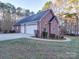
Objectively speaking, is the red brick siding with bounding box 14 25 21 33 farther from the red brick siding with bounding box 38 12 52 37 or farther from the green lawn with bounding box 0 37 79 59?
the green lawn with bounding box 0 37 79 59

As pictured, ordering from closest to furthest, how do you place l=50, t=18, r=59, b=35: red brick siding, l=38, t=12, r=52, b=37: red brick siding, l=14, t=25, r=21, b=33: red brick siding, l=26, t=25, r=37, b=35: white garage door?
l=38, t=12, r=52, b=37: red brick siding < l=50, t=18, r=59, b=35: red brick siding < l=26, t=25, r=37, b=35: white garage door < l=14, t=25, r=21, b=33: red brick siding

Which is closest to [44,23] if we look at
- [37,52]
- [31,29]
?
[31,29]

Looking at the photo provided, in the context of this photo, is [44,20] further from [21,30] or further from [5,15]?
[5,15]

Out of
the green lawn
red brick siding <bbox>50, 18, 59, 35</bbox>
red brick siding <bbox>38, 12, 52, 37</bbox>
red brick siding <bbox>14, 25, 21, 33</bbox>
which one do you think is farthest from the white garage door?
the green lawn

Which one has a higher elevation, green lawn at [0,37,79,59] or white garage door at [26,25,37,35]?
white garage door at [26,25,37,35]

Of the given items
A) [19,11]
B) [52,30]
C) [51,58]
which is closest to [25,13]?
[19,11]

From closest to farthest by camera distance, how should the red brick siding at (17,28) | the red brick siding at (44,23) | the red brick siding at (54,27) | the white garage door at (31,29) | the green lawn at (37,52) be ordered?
the green lawn at (37,52) → the red brick siding at (44,23) → the red brick siding at (54,27) → the white garage door at (31,29) → the red brick siding at (17,28)

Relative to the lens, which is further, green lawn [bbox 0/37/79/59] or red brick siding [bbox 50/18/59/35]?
red brick siding [bbox 50/18/59/35]

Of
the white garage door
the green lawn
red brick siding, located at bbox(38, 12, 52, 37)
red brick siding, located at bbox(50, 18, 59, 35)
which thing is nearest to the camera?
the green lawn

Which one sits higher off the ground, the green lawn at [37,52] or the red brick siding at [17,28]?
the red brick siding at [17,28]

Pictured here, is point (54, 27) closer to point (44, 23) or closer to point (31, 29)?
point (44, 23)

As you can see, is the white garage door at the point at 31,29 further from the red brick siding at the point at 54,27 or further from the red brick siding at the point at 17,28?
the red brick siding at the point at 17,28

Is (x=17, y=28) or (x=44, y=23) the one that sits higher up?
(x=44, y=23)

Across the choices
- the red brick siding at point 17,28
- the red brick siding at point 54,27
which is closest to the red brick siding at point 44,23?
the red brick siding at point 54,27
